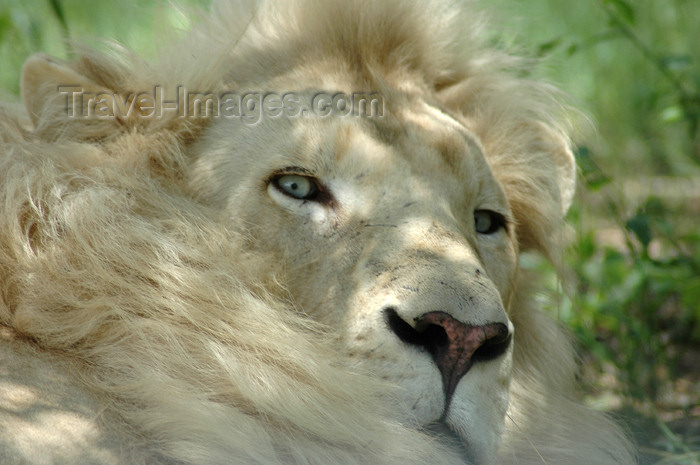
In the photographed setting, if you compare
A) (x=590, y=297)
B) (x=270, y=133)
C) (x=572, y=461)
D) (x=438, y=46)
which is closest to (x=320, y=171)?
(x=270, y=133)

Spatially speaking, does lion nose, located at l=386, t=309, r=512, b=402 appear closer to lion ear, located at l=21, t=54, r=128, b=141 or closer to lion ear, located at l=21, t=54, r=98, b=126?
lion ear, located at l=21, t=54, r=128, b=141

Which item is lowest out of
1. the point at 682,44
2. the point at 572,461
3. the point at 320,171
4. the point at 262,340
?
the point at 572,461

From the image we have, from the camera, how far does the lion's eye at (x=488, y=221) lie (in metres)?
2.88

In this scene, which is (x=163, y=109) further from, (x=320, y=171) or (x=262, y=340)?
(x=262, y=340)

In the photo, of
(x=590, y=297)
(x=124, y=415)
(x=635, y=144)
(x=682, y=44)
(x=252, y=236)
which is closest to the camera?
(x=124, y=415)

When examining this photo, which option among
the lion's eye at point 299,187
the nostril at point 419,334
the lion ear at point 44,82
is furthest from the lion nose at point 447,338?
the lion ear at point 44,82

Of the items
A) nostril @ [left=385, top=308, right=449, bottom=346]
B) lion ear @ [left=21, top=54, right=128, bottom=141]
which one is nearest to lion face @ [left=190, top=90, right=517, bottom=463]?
nostril @ [left=385, top=308, right=449, bottom=346]

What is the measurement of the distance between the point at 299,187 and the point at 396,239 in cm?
38

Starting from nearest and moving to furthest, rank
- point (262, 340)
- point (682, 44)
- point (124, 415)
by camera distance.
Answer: point (124, 415) < point (262, 340) < point (682, 44)

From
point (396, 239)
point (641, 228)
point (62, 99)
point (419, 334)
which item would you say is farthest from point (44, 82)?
point (641, 228)

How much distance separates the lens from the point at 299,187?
2.58 metres

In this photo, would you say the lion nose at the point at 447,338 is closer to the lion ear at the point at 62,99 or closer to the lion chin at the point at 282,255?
the lion chin at the point at 282,255

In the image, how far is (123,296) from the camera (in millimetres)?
2305

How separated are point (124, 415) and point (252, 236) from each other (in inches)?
26.0
